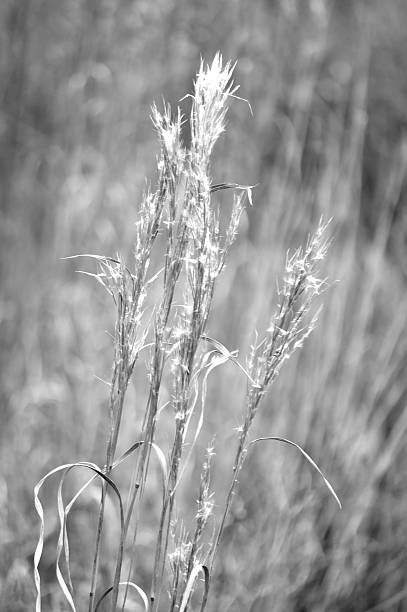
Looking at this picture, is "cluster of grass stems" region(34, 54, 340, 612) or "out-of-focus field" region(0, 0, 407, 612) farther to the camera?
"out-of-focus field" region(0, 0, 407, 612)

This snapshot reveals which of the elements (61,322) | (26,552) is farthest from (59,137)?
(26,552)

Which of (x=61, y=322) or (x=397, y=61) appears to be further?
(x=397, y=61)

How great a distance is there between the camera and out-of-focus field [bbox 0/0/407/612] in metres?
1.78

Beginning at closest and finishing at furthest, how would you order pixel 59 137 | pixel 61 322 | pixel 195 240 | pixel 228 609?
pixel 195 240 → pixel 228 609 → pixel 61 322 → pixel 59 137

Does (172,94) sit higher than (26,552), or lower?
higher

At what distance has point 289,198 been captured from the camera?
2.27m

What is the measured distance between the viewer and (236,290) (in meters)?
2.50

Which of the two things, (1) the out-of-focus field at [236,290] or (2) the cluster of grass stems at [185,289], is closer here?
(2) the cluster of grass stems at [185,289]

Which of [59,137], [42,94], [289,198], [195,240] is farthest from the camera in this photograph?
[42,94]

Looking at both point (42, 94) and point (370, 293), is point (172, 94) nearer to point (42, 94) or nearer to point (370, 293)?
point (42, 94)

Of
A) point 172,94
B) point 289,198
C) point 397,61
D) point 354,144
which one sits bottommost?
point 289,198

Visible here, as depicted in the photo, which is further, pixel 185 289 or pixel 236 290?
pixel 236 290

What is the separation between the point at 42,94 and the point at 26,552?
2.21m

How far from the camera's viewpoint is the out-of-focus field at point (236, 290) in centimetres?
178
